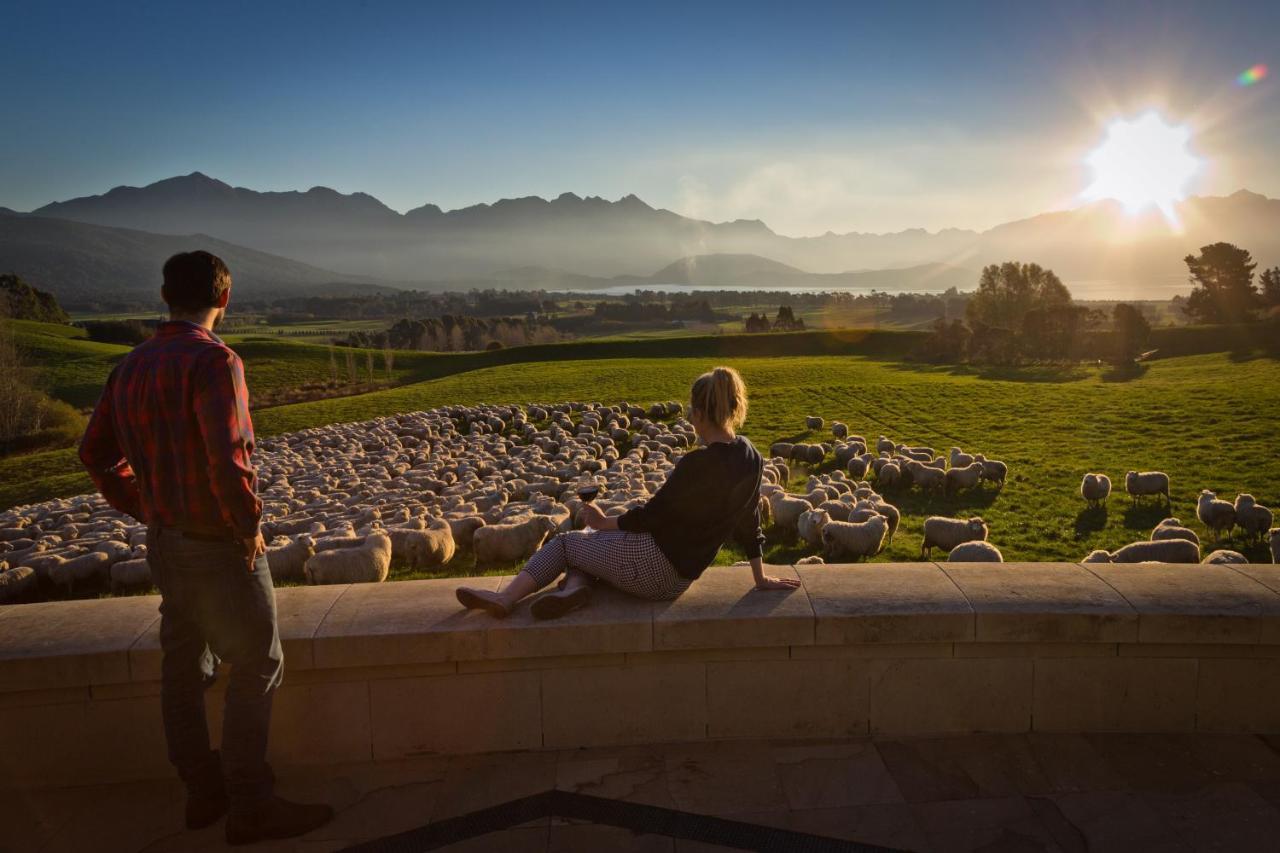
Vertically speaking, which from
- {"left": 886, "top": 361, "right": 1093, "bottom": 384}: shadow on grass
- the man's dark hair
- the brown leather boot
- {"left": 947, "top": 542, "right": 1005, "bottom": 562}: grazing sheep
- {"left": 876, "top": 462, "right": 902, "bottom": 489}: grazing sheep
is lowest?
{"left": 876, "top": 462, "right": 902, "bottom": 489}: grazing sheep

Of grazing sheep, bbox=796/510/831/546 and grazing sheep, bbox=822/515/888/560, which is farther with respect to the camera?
grazing sheep, bbox=796/510/831/546

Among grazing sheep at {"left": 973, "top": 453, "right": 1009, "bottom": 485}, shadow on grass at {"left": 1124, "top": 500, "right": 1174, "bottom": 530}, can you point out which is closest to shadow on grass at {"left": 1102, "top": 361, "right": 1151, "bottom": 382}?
grazing sheep at {"left": 973, "top": 453, "right": 1009, "bottom": 485}

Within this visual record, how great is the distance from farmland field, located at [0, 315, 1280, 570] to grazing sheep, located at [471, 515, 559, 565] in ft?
9.61

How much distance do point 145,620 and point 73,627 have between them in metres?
0.41

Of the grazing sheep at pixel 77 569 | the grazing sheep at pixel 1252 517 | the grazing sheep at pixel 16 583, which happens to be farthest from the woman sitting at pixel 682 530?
the grazing sheep at pixel 1252 517

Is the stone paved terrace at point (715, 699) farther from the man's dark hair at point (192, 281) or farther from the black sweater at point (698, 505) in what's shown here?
the man's dark hair at point (192, 281)

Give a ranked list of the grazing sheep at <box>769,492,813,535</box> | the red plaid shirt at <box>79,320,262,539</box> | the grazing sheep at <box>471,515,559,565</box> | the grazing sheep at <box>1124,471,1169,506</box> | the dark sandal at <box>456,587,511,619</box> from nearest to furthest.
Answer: the red plaid shirt at <box>79,320,262,539</box>
the dark sandal at <box>456,587,511,619</box>
the grazing sheep at <box>471,515,559,565</box>
the grazing sheep at <box>769,492,813,535</box>
the grazing sheep at <box>1124,471,1169,506</box>

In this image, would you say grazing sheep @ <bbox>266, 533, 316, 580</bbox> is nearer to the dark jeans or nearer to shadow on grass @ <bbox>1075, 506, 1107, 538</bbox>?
the dark jeans

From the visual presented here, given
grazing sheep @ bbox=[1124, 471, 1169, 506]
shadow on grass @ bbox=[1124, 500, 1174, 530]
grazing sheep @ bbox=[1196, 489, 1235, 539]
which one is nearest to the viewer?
grazing sheep @ bbox=[1196, 489, 1235, 539]

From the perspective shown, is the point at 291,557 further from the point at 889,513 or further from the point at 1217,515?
the point at 1217,515

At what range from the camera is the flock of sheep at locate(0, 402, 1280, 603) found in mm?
11078

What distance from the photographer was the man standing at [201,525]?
12.5ft

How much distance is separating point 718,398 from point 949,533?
328 inches

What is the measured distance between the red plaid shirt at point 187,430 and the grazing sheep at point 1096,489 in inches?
613
